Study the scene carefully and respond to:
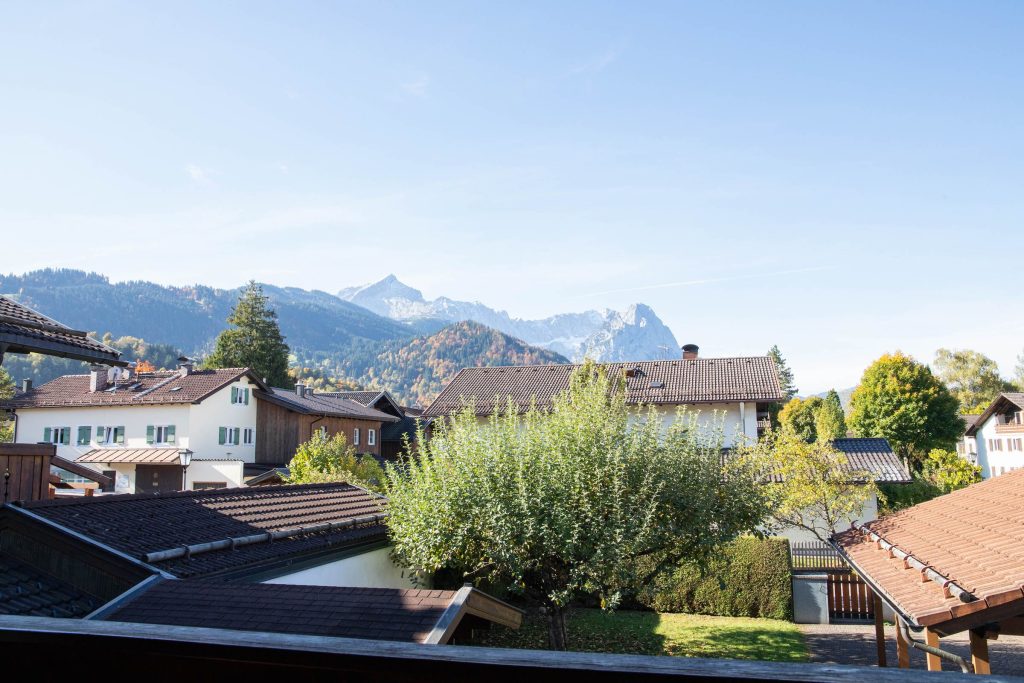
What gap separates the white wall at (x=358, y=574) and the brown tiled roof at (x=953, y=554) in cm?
731

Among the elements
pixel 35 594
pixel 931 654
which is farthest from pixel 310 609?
pixel 931 654

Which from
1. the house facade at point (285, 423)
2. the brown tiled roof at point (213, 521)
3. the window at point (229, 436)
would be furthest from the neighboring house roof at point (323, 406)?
the brown tiled roof at point (213, 521)

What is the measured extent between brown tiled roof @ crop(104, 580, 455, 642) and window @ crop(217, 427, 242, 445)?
1389 inches

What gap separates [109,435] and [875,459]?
126ft

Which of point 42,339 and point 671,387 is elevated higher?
point 671,387

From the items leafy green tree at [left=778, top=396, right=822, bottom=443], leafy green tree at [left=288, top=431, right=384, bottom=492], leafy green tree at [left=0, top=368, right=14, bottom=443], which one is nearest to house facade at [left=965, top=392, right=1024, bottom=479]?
leafy green tree at [left=778, top=396, right=822, bottom=443]

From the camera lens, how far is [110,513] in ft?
30.7

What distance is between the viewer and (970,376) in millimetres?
70125

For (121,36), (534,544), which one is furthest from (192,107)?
(534,544)

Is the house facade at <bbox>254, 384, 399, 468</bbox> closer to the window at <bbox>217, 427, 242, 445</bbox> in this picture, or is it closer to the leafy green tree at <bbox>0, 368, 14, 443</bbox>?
the window at <bbox>217, 427, 242, 445</bbox>

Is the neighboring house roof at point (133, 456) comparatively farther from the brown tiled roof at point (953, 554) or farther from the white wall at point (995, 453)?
the white wall at point (995, 453)

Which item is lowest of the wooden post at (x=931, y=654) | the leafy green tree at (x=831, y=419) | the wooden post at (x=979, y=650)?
the wooden post at (x=931, y=654)

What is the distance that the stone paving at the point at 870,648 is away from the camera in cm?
1348

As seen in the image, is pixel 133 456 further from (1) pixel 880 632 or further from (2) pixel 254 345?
(1) pixel 880 632
